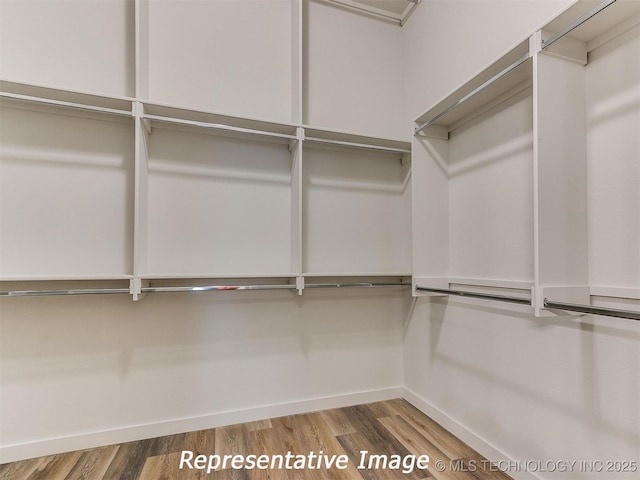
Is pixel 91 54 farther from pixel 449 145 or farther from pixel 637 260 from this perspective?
pixel 637 260

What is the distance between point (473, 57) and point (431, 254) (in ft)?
3.93

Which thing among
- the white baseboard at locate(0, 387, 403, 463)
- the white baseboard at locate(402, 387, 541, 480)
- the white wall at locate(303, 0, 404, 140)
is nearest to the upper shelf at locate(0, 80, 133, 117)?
the white wall at locate(303, 0, 404, 140)

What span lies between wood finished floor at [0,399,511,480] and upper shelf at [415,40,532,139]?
1921 mm

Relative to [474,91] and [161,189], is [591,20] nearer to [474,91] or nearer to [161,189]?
[474,91]

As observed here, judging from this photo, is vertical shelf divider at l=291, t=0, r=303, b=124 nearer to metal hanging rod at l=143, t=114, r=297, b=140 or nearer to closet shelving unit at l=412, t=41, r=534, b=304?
metal hanging rod at l=143, t=114, r=297, b=140

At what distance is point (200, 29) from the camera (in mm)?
2061

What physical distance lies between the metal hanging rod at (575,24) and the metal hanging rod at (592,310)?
100 cm

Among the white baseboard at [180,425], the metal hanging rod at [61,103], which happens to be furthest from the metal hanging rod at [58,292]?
the metal hanging rod at [61,103]

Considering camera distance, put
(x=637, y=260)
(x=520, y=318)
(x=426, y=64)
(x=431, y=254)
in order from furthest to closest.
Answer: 1. (x=426, y=64)
2. (x=431, y=254)
3. (x=520, y=318)
4. (x=637, y=260)

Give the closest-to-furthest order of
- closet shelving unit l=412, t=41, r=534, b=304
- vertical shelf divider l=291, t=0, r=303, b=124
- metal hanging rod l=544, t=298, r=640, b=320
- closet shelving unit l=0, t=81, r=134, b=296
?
metal hanging rod l=544, t=298, r=640, b=320 < closet shelving unit l=412, t=41, r=534, b=304 < closet shelving unit l=0, t=81, r=134, b=296 < vertical shelf divider l=291, t=0, r=303, b=124

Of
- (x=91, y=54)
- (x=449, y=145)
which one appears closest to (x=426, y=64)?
(x=449, y=145)

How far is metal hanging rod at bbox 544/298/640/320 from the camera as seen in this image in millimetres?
916

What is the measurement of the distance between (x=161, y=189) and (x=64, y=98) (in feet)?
2.15

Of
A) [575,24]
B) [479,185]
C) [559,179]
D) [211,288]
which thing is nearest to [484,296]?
[559,179]
